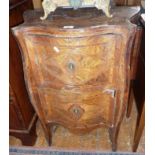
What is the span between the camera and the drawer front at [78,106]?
3.79 ft

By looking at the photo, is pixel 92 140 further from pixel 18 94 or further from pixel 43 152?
pixel 18 94

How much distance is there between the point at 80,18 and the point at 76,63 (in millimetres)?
214

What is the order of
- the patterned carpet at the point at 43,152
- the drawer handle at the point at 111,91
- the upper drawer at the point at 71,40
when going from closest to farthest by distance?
the upper drawer at the point at 71,40, the drawer handle at the point at 111,91, the patterned carpet at the point at 43,152

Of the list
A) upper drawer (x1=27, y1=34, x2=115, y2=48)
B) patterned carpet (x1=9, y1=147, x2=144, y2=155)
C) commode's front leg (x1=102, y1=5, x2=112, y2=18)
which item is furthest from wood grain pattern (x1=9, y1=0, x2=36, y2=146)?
commode's front leg (x1=102, y1=5, x2=112, y2=18)

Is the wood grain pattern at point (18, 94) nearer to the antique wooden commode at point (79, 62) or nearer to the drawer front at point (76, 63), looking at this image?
the antique wooden commode at point (79, 62)

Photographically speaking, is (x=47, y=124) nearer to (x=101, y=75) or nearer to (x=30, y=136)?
(x=30, y=136)

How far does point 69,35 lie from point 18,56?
1.59 ft

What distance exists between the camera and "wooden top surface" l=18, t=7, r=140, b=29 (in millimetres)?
970

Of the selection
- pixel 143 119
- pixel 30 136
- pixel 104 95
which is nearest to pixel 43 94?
pixel 104 95

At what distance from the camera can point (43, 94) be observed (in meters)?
1.20

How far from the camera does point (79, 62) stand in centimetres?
104

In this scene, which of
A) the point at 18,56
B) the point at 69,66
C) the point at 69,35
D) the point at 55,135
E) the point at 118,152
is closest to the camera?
the point at 69,35

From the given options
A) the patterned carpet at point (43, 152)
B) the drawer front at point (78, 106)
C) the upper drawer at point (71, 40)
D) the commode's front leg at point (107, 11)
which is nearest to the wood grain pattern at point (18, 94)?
the patterned carpet at point (43, 152)

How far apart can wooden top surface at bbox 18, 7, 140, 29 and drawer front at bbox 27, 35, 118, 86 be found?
8cm
